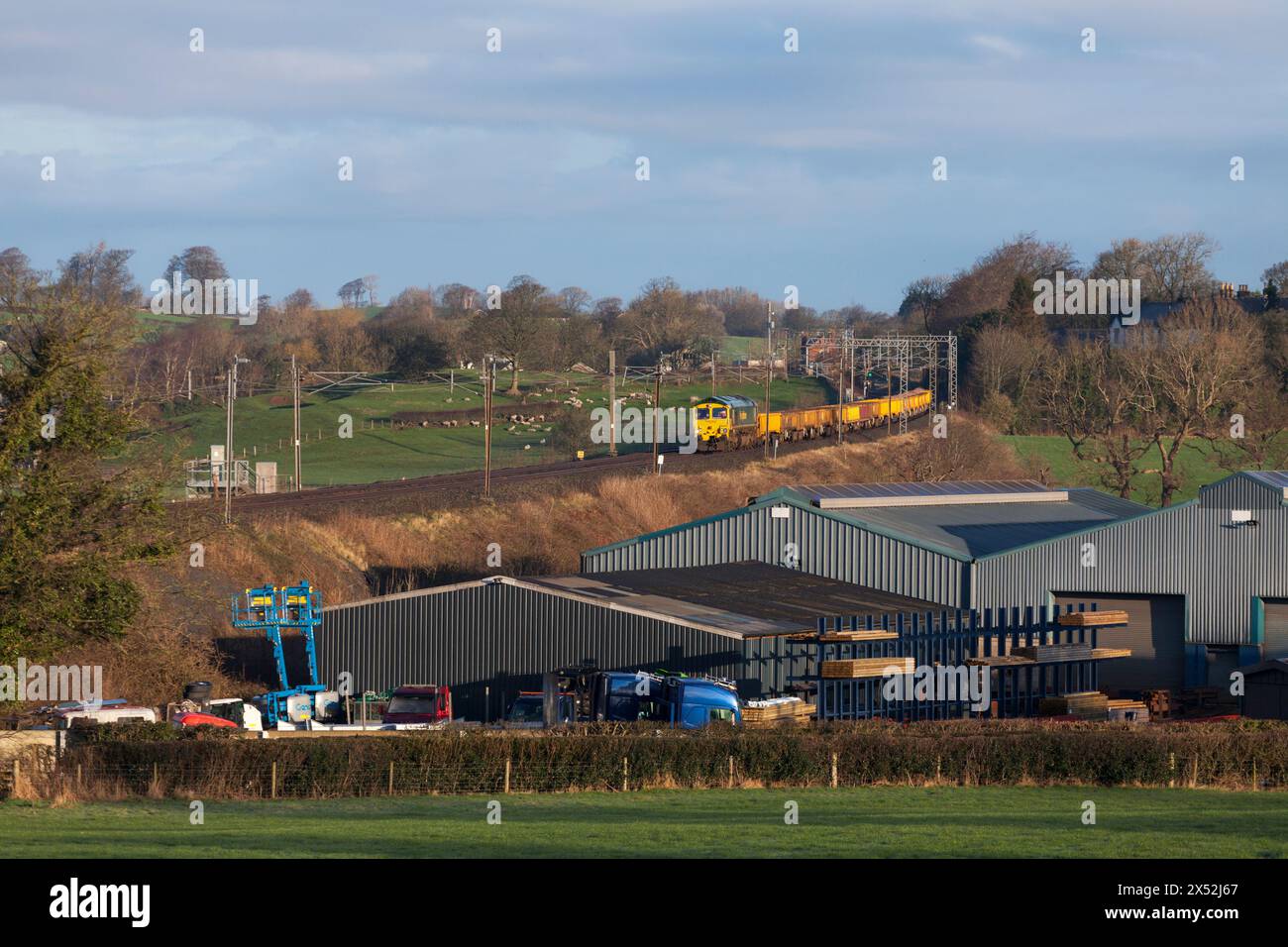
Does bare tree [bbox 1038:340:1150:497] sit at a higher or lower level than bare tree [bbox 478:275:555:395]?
lower

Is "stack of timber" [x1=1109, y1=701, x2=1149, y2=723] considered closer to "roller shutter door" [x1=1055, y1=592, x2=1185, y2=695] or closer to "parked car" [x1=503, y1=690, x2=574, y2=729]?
"roller shutter door" [x1=1055, y1=592, x2=1185, y2=695]

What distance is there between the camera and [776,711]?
1225 inches

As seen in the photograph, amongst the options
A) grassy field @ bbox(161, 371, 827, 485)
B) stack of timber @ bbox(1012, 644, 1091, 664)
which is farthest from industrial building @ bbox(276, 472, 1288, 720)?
grassy field @ bbox(161, 371, 827, 485)

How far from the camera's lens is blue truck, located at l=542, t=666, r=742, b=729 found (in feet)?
98.3

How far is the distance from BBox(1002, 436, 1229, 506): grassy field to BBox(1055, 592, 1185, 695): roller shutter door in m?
43.5

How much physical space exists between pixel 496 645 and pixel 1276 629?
22.0 metres

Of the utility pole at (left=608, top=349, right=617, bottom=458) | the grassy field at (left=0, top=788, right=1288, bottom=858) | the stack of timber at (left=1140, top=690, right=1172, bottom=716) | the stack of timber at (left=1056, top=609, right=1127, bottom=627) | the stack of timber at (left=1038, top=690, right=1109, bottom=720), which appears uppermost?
the utility pole at (left=608, top=349, right=617, bottom=458)

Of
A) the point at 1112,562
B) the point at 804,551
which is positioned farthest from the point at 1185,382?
the point at 804,551

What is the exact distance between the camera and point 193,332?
13950 centimetres

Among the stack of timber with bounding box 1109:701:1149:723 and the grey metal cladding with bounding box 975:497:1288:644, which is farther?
the grey metal cladding with bounding box 975:497:1288:644

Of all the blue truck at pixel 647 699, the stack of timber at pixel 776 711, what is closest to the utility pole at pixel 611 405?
the stack of timber at pixel 776 711

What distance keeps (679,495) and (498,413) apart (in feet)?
144

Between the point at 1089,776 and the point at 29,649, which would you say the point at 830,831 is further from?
the point at 29,649
